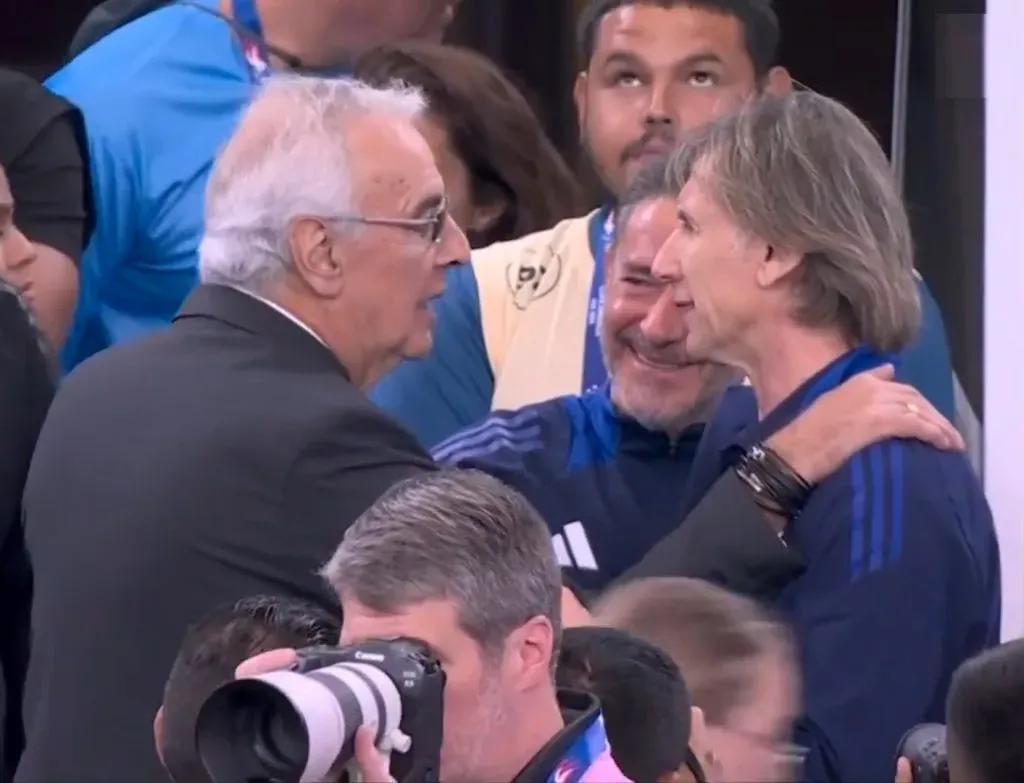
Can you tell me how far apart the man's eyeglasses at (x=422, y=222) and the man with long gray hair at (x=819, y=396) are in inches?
9.9

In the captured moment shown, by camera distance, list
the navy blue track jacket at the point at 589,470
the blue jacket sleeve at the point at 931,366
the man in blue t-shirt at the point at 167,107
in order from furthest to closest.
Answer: the man in blue t-shirt at the point at 167,107
the blue jacket sleeve at the point at 931,366
the navy blue track jacket at the point at 589,470

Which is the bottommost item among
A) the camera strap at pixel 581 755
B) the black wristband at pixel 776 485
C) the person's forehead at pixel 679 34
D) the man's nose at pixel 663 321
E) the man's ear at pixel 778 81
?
the black wristband at pixel 776 485

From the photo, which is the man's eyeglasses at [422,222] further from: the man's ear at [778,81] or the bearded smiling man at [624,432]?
the man's ear at [778,81]

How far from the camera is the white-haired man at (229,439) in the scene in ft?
6.98

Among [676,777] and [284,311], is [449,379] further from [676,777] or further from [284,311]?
[676,777]

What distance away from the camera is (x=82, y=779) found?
2170 mm

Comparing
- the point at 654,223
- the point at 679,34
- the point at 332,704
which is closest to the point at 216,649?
the point at 332,704

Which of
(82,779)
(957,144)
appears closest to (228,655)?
(82,779)

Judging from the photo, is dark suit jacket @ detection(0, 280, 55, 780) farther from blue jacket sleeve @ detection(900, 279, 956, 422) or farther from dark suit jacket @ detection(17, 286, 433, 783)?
blue jacket sleeve @ detection(900, 279, 956, 422)

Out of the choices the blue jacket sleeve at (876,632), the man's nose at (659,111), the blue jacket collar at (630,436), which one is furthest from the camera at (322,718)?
the man's nose at (659,111)

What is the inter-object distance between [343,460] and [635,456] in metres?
0.53

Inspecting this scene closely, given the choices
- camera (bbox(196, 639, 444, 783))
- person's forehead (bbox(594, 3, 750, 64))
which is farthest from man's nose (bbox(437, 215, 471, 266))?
camera (bbox(196, 639, 444, 783))

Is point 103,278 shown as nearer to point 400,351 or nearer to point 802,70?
point 400,351

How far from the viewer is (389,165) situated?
2.41m
